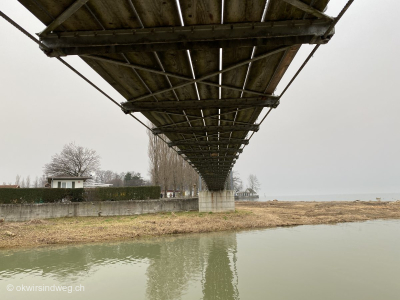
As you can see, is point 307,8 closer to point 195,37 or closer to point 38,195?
point 195,37

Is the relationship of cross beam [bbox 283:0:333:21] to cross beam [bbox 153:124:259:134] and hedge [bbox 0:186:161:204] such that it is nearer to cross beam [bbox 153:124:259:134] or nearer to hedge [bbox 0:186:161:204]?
cross beam [bbox 153:124:259:134]

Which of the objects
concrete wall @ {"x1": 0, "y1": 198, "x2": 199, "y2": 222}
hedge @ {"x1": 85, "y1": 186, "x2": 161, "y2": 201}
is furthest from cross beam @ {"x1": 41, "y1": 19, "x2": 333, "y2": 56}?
hedge @ {"x1": 85, "y1": 186, "x2": 161, "y2": 201}

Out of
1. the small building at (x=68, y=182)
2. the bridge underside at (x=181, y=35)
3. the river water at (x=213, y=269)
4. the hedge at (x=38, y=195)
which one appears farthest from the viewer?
the small building at (x=68, y=182)

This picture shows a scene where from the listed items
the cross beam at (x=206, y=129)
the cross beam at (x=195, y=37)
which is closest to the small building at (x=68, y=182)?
the cross beam at (x=206, y=129)

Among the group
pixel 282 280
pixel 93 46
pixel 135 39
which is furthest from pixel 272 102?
pixel 282 280

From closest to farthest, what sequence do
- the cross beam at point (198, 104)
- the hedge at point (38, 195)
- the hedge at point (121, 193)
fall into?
the cross beam at point (198, 104) < the hedge at point (38, 195) < the hedge at point (121, 193)

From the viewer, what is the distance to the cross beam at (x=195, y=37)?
3.89 meters

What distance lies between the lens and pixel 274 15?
3.78 metres

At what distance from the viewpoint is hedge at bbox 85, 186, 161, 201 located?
30523 millimetres

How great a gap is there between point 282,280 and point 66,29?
10341 millimetres

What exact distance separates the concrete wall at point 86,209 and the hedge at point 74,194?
66.8 inches

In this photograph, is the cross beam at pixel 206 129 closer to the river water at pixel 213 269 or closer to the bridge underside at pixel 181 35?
the bridge underside at pixel 181 35

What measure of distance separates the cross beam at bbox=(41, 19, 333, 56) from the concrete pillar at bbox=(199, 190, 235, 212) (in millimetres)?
30427

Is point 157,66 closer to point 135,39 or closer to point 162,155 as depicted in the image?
point 135,39
